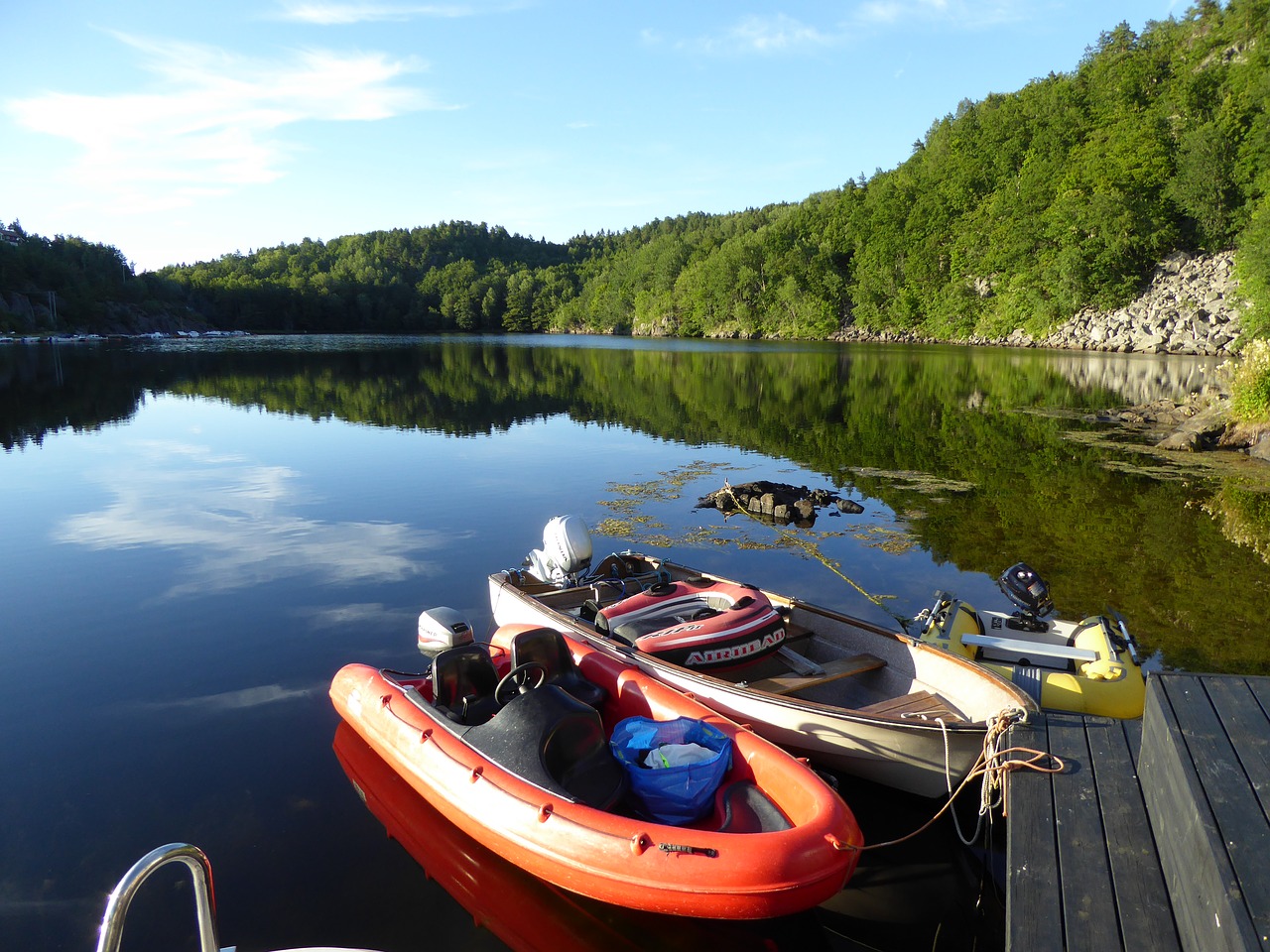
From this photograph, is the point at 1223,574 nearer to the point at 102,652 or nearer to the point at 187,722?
the point at 187,722

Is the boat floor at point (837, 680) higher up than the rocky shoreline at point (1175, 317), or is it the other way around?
the rocky shoreline at point (1175, 317)

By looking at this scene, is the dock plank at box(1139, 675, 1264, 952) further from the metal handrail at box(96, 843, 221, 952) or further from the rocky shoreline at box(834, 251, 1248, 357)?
the rocky shoreline at box(834, 251, 1248, 357)

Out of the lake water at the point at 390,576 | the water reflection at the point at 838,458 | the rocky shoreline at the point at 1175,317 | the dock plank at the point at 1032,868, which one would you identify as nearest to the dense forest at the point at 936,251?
the rocky shoreline at the point at 1175,317

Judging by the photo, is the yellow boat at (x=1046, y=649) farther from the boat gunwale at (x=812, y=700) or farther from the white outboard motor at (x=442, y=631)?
the white outboard motor at (x=442, y=631)

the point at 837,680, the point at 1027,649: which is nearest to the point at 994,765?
the point at 837,680

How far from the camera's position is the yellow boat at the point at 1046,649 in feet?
20.1

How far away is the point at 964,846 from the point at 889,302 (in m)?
83.7

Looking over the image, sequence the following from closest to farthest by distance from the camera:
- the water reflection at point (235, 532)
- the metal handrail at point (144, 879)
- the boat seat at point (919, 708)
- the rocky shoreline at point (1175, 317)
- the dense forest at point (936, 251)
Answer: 1. the metal handrail at point (144, 879)
2. the boat seat at point (919, 708)
3. the water reflection at point (235, 532)
4. the rocky shoreline at point (1175, 317)
5. the dense forest at point (936, 251)

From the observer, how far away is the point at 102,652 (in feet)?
28.9

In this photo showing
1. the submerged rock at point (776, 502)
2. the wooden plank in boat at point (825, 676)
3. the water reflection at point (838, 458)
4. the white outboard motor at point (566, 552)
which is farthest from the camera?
the submerged rock at point (776, 502)

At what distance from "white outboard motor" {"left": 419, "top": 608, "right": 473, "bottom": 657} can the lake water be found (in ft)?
3.88

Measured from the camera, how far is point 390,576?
1114cm

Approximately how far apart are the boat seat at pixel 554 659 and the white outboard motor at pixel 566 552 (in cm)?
259

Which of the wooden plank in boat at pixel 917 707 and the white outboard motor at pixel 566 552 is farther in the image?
the white outboard motor at pixel 566 552
